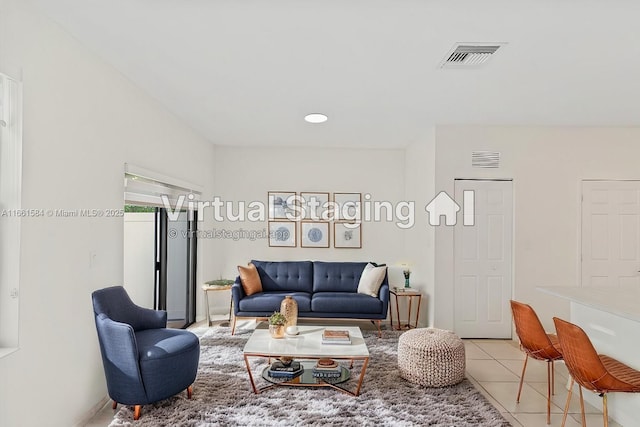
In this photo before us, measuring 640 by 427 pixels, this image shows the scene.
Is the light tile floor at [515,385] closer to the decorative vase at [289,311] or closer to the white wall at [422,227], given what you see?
the white wall at [422,227]

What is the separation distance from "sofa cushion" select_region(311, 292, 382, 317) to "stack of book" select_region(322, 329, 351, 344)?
1.30m

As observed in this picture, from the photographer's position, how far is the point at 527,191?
5160 mm

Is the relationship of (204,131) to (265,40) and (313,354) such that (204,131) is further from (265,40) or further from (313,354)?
(313,354)

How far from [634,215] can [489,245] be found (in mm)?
1806

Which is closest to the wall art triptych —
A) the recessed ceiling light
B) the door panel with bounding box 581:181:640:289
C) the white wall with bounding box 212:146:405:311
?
the white wall with bounding box 212:146:405:311

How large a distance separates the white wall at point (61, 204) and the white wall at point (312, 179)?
2878mm

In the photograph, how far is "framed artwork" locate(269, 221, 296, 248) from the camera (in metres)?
6.47

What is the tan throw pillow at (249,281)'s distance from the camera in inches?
214

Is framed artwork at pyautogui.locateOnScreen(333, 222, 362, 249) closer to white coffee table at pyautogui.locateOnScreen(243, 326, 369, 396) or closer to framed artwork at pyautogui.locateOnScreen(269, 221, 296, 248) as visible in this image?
framed artwork at pyautogui.locateOnScreen(269, 221, 296, 248)

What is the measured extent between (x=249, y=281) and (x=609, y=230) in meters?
4.58

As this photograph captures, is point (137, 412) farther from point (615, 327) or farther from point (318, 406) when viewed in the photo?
point (615, 327)

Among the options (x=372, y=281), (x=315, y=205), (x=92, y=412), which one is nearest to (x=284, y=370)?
(x=92, y=412)

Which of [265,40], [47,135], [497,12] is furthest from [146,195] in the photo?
[497,12]

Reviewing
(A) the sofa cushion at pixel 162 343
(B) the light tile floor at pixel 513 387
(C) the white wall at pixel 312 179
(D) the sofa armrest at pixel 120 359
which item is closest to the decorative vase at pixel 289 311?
(A) the sofa cushion at pixel 162 343
